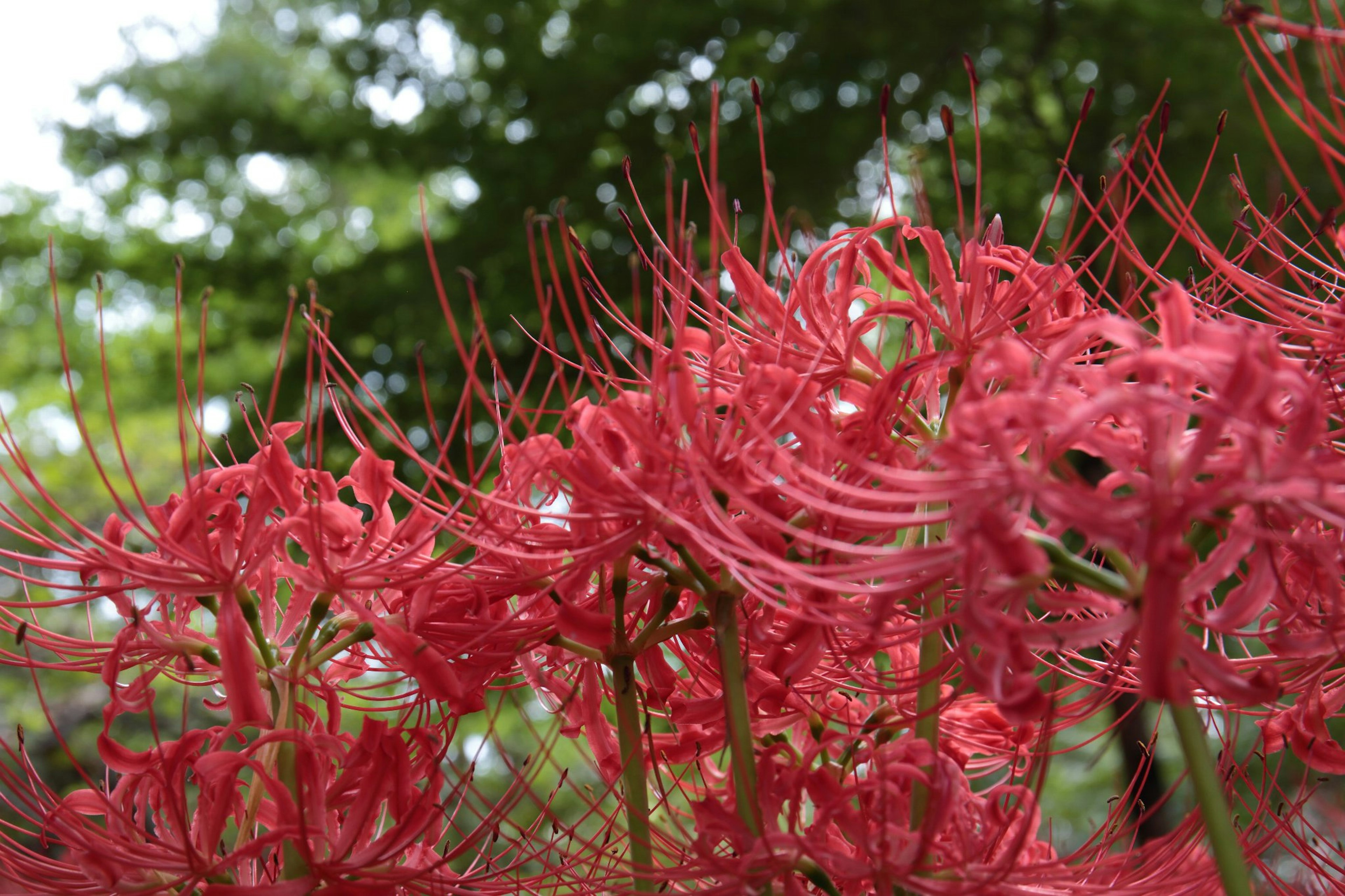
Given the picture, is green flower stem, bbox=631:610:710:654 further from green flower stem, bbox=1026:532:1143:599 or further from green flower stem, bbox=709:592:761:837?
green flower stem, bbox=1026:532:1143:599

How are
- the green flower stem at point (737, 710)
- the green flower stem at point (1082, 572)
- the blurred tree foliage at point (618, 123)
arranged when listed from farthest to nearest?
the blurred tree foliage at point (618, 123), the green flower stem at point (737, 710), the green flower stem at point (1082, 572)

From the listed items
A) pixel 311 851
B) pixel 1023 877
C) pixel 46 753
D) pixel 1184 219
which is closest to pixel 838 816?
pixel 1023 877

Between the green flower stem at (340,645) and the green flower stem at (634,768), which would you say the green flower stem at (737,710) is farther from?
the green flower stem at (340,645)

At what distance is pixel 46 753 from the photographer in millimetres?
5902

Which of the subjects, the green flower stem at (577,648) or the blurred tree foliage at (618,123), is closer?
the green flower stem at (577,648)

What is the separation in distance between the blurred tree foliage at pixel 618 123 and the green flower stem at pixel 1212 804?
2.52 m

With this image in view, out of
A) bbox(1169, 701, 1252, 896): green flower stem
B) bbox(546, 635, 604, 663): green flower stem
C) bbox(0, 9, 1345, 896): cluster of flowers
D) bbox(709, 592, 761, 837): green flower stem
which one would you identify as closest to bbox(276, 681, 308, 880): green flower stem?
bbox(0, 9, 1345, 896): cluster of flowers

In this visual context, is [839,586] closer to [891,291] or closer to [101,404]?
[891,291]

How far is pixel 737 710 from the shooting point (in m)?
0.79

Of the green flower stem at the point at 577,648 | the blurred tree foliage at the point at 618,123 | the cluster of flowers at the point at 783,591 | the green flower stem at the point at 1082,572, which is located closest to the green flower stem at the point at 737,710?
the cluster of flowers at the point at 783,591

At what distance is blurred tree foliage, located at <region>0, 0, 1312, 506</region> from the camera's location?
3561mm

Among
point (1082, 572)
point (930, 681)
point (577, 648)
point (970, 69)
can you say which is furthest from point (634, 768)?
point (970, 69)

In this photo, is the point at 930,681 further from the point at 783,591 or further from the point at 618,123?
the point at 618,123

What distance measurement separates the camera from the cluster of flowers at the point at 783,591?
627 mm
